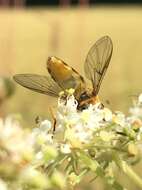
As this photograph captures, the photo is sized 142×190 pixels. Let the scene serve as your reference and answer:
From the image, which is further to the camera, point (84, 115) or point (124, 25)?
point (124, 25)

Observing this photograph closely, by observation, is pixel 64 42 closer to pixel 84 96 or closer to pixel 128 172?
pixel 84 96

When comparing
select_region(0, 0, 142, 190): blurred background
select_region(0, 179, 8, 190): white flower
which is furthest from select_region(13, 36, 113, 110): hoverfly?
select_region(0, 0, 142, 190): blurred background

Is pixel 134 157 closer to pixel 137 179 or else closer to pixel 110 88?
pixel 137 179

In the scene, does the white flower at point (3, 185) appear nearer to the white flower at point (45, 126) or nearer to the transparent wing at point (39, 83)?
the white flower at point (45, 126)

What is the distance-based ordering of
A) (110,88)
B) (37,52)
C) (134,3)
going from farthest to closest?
1. (134,3)
2. (37,52)
3. (110,88)

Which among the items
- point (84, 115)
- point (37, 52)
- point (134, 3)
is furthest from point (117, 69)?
point (84, 115)
